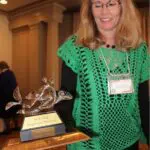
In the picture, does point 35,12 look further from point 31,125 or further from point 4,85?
point 31,125

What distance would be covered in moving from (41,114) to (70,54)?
25 centimetres

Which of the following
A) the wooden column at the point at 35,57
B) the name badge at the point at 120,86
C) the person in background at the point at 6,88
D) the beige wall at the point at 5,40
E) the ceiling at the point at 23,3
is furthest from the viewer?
the beige wall at the point at 5,40

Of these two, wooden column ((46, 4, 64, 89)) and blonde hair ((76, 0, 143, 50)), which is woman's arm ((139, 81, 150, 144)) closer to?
blonde hair ((76, 0, 143, 50))

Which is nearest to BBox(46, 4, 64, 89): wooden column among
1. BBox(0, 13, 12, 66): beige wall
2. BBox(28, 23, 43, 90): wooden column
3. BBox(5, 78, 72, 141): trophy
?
BBox(28, 23, 43, 90): wooden column

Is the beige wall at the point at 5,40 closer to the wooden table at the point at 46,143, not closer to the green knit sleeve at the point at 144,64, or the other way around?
the green knit sleeve at the point at 144,64

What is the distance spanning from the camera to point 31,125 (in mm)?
675

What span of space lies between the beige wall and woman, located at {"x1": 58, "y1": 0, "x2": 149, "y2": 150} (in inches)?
190

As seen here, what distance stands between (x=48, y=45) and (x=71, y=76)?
3979 millimetres

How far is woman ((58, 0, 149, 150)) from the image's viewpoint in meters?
0.84

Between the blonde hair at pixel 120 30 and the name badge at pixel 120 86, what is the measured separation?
0.11 metres

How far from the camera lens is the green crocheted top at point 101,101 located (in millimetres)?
839

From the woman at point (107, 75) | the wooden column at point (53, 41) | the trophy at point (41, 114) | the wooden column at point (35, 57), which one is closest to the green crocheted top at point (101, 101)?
the woman at point (107, 75)

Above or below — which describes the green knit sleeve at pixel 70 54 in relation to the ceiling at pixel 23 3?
below

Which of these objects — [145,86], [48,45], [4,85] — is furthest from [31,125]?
[48,45]
